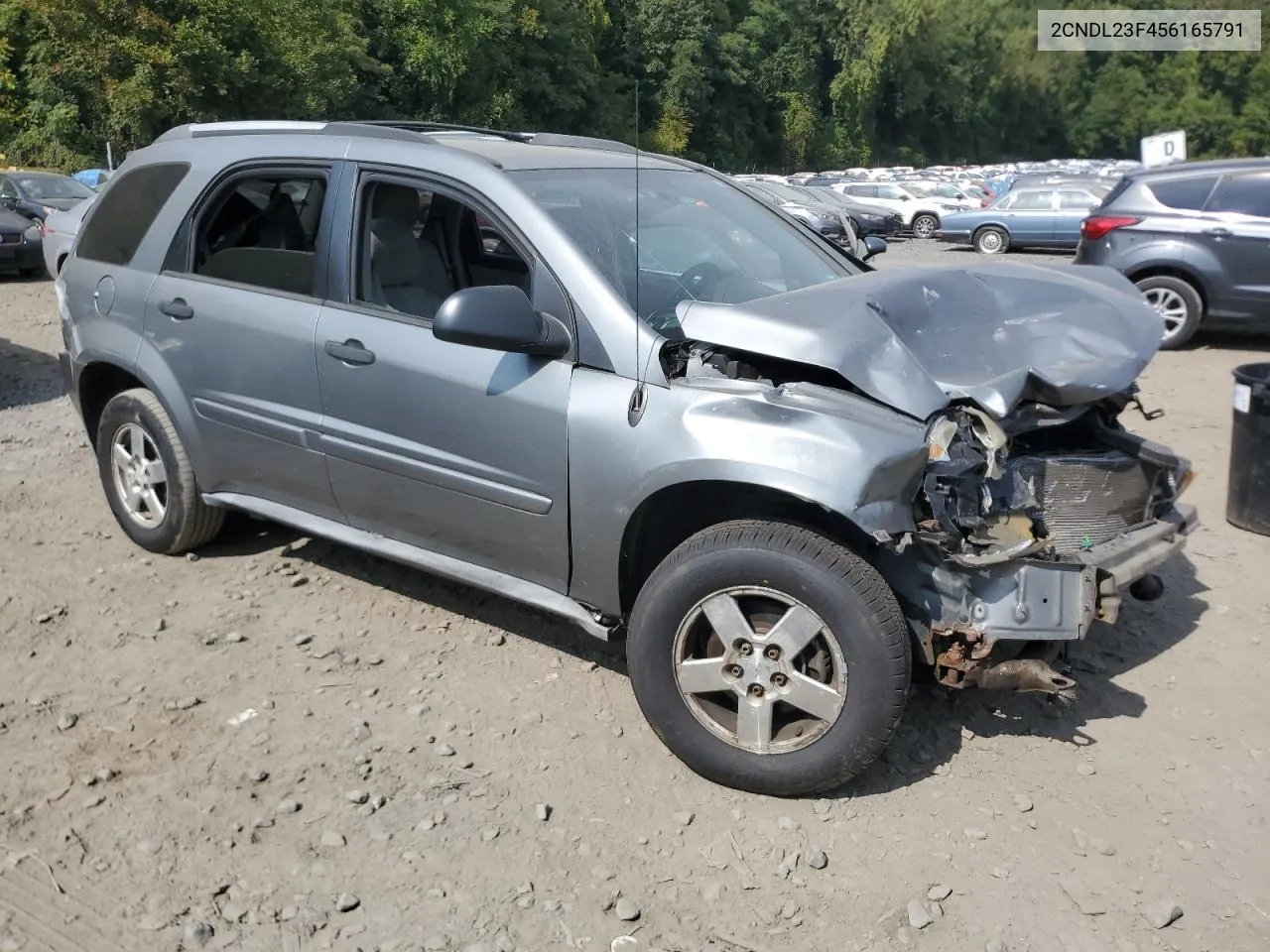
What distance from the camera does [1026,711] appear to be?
3.95m

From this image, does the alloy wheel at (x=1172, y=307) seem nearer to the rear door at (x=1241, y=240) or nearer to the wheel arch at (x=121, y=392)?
the rear door at (x=1241, y=240)

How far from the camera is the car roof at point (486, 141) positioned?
13.6ft

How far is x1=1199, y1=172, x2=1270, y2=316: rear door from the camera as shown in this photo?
984 cm

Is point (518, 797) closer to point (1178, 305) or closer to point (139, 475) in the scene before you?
point (139, 475)

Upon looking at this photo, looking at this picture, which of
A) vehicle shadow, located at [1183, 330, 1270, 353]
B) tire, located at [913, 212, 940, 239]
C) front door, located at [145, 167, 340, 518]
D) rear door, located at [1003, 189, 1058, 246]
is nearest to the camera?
front door, located at [145, 167, 340, 518]

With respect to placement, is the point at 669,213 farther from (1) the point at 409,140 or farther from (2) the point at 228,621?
(2) the point at 228,621

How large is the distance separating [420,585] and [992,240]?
20.1 meters

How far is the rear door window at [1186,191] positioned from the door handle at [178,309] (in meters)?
8.99

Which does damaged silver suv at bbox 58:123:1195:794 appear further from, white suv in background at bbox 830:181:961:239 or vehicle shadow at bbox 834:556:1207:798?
white suv in background at bbox 830:181:961:239

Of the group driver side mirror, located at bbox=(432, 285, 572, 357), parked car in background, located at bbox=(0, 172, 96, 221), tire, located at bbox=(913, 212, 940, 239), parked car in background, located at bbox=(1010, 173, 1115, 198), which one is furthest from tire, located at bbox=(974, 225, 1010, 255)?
driver side mirror, located at bbox=(432, 285, 572, 357)

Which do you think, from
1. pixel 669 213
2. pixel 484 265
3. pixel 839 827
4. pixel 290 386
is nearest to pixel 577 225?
pixel 669 213

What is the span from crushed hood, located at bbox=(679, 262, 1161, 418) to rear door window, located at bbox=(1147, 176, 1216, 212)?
6987mm

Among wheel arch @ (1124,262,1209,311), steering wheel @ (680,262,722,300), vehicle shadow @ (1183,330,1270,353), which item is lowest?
vehicle shadow @ (1183,330,1270,353)

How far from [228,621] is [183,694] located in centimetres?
59
